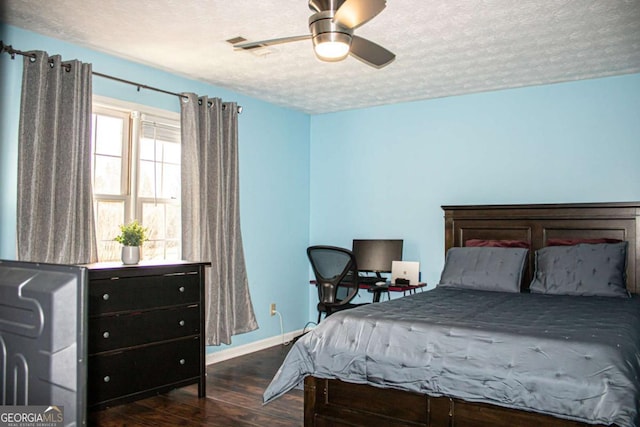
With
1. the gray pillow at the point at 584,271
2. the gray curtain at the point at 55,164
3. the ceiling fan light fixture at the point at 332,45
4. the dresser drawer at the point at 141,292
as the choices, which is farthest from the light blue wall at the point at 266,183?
the gray pillow at the point at 584,271

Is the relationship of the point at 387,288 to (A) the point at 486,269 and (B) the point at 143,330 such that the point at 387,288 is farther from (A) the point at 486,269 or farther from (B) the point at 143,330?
(B) the point at 143,330

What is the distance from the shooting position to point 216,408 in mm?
3291

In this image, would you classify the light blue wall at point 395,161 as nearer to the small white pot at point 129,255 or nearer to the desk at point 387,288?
the desk at point 387,288

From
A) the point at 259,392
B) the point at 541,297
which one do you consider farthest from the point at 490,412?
the point at 259,392

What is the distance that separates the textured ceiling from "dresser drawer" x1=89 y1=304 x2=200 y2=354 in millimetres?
1800

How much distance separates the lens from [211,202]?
4324 mm

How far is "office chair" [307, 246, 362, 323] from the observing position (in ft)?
13.8

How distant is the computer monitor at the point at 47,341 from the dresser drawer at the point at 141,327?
236cm

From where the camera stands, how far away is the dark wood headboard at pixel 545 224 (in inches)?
154

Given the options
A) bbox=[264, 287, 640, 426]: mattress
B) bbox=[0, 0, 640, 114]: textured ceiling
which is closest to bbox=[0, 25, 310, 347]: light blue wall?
bbox=[0, 0, 640, 114]: textured ceiling

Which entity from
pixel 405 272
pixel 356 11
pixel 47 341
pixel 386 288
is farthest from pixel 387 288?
pixel 47 341

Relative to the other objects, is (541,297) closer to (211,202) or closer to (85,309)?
(211,202)

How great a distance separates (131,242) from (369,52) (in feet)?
6.33

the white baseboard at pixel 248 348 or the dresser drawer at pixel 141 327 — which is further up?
the dresser drawer at pixel 141 327
